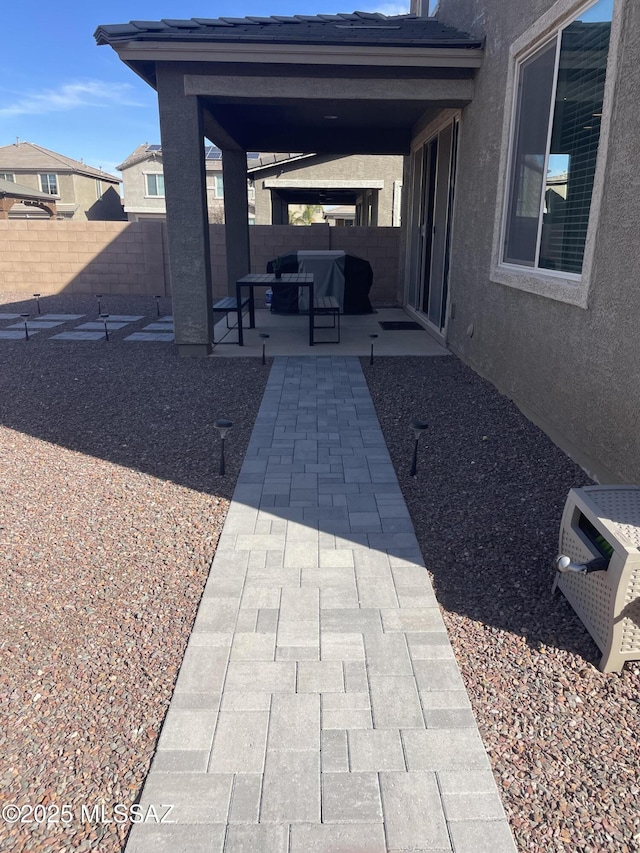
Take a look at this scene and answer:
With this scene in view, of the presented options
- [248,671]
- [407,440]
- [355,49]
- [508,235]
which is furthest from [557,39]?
[248,671]

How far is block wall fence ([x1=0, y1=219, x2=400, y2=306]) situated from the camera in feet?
48.0

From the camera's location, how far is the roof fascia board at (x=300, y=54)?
7242 millimetres

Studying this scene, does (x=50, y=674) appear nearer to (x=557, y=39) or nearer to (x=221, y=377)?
(x=221, y=377)

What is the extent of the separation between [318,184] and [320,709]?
19.9 m

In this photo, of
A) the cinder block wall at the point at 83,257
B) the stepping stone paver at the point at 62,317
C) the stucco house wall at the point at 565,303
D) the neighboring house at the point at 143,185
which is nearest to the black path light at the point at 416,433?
the stucco house wall at the point at 565,303

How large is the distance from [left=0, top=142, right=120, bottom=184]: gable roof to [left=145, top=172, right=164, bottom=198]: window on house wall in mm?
4803

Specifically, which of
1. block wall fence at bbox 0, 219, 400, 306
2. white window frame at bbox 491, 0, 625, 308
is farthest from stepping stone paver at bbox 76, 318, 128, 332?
white window frame at bbox 491, 0, 625, 308

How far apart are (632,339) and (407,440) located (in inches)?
81.9

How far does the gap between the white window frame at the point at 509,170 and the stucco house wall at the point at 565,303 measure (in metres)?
0.03

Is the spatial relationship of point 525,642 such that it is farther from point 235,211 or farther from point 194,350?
point 235,211

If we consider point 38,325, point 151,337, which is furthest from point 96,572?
point 38,325

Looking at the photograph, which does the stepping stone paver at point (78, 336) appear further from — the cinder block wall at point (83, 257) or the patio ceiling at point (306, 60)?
the cinder block wall at point (83, 257)

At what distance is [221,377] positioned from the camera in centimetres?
→ 764

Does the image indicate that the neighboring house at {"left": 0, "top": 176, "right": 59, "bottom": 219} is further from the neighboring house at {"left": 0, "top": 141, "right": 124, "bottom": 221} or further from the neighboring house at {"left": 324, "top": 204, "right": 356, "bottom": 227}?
the neighboring house at {"left": 324, "top": 204, "right": 356, "bottom": 227}
